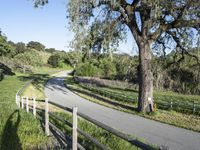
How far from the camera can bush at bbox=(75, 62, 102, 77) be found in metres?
68.9

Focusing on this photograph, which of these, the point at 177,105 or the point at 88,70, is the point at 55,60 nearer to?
the point at 88,70

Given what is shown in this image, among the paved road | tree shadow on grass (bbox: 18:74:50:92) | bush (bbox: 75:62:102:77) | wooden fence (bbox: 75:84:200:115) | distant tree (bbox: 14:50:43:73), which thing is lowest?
the paved road

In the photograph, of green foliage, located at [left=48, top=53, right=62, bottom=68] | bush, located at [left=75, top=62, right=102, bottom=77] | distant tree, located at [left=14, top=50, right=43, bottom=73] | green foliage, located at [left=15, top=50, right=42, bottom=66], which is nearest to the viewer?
bush, located at [left=75, top=62, right=102, bottom=77]

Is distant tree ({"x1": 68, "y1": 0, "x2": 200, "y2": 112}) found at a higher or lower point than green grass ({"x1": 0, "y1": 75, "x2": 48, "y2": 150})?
higher

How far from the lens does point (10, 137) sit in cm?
933

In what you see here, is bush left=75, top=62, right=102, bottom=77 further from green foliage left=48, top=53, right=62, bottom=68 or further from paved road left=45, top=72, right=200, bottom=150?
green foliage left=48, top=53, right=62, bottom=68

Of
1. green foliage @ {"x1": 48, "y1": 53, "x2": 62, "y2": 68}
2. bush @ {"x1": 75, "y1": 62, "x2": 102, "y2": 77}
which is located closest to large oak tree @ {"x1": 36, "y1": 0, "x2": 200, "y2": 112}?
bush @ {"x1": 75, "y1": 62, "x2": 102, "y2": 77}

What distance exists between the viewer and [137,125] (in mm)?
18297

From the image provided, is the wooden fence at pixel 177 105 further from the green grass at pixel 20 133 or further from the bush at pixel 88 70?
the bush at pixel 88 70

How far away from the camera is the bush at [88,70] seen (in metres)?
68.9

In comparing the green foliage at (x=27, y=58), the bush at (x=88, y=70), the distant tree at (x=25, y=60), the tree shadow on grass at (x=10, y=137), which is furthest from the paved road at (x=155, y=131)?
the green foliage at (x=27, y=58)

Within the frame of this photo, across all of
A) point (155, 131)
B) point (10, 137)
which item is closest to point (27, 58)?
point (155, 131)

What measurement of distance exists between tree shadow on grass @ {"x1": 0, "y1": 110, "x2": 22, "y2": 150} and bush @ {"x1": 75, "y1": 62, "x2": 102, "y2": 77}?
184 ft

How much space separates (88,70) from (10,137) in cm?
6311
